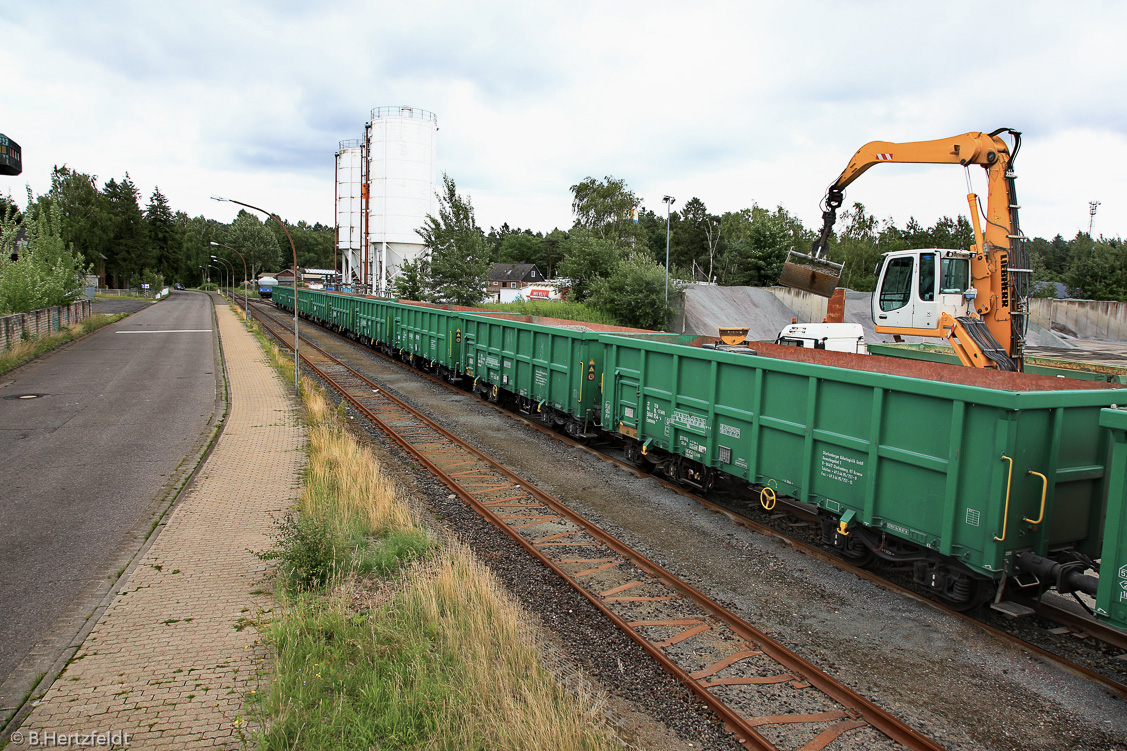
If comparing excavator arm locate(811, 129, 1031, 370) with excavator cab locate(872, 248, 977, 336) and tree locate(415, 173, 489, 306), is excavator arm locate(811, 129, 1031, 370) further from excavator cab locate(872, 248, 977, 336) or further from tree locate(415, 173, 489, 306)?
tree locate(415, 173, 489, 306)

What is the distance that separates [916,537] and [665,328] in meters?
32.4

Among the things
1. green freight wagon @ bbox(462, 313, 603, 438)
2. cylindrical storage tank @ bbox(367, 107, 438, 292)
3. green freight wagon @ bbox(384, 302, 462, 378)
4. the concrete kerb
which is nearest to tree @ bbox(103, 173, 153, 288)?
cylindrical storage tank @ bbox(367, 107, 438, 292)

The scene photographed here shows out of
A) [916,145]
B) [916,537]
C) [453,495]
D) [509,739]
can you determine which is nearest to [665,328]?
[916,145]

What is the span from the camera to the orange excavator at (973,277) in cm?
1090

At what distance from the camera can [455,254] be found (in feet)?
132

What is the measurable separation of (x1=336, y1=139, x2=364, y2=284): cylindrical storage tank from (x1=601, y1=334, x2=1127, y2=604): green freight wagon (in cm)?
5882

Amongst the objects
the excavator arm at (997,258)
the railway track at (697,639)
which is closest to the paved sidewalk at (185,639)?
the railway track at (697,639)

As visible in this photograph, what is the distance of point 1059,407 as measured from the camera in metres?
5.95

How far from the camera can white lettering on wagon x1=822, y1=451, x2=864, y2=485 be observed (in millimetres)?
7344

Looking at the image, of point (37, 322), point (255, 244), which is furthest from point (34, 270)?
point (255, 244)

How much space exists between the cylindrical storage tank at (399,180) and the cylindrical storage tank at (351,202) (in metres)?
6.21

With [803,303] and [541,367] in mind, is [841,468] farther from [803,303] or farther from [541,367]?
[803,303]

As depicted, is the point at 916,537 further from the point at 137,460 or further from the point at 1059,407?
the point at 137,460

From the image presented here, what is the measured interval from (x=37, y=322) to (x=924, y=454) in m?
33.9
